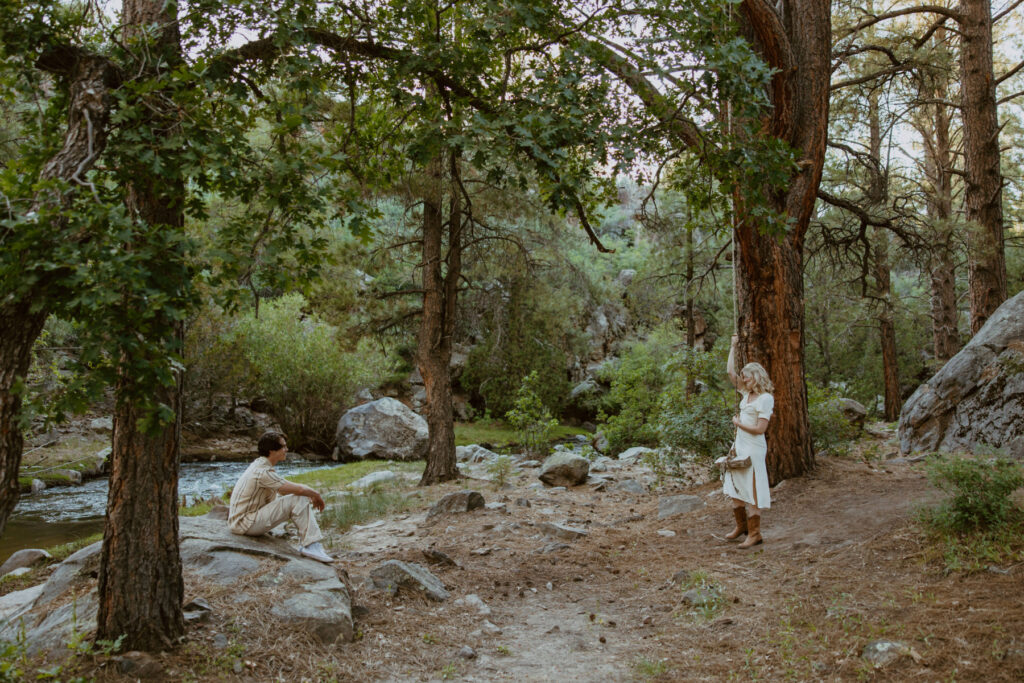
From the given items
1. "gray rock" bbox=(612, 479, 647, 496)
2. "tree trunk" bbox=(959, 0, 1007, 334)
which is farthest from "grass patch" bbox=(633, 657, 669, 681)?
"tree trunk" bbox=(959, 0, 1007, 334)

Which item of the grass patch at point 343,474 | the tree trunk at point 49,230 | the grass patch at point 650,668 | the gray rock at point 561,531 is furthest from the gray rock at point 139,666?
the grass patch at point 343,474

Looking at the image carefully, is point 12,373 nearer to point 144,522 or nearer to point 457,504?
point 144,522

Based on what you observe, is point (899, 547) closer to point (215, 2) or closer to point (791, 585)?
point (791, 585)

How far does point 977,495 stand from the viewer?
5.16 metres

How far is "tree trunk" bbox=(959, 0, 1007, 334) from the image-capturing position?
10.1 m

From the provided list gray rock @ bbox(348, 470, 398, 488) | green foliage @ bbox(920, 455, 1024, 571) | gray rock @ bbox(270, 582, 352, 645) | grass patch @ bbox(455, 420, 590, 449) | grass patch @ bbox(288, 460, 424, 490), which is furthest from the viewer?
grass patch @ bbox(455, 420, 590, 449)

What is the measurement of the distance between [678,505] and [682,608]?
11.7 feet

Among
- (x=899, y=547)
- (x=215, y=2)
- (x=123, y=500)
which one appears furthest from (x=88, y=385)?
(x=899, y=547)

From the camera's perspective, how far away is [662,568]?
21.3 ft

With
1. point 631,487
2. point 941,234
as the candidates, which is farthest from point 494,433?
point 941,234

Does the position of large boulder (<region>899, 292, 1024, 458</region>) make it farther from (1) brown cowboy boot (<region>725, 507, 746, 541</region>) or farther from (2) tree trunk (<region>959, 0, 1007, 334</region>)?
(1) brown cowboy boot (<region>725, 507, 746, 541</region>)

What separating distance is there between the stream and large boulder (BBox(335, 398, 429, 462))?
2.47m

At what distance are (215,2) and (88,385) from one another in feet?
7.29

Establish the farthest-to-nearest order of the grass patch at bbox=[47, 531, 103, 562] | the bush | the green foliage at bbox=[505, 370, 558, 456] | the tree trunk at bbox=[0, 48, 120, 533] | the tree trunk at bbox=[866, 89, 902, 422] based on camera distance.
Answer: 1. the green foliage at bbox=[505, 370, 558, 456]
2. the tree trunk at bbox=[866, 89, 902, 422]
3. the grass patch at bbox=[47, 531, 103, 562]
4. the bush
5. the tree trunk at bbox=[0, 48, 120, 533]
